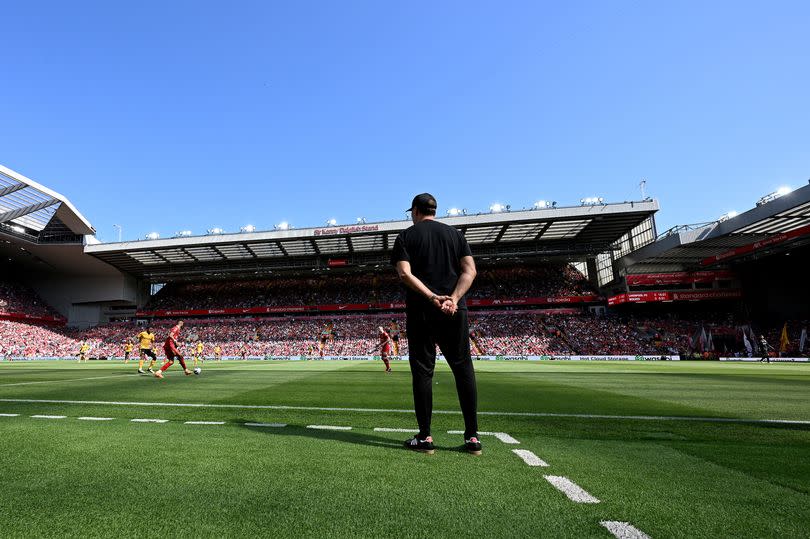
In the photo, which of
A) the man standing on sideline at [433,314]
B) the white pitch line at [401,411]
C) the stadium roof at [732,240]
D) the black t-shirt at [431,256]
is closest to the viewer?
the man standing on sideline at [433,314]

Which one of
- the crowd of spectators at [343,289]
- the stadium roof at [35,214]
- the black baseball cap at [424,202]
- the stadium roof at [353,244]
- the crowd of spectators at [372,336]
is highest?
Result: the stadium roof at [35,214]

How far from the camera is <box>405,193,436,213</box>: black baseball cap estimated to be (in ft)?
11.8

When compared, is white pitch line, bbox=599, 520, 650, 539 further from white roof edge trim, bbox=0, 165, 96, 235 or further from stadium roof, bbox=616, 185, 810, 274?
white roof edge trim, bbox=0, 165, 96, 235

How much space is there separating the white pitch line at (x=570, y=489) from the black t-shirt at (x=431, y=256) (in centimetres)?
144

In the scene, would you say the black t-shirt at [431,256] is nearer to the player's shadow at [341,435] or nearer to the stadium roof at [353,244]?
the player's shadow at [341,435]

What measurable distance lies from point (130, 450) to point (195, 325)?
55.1 m

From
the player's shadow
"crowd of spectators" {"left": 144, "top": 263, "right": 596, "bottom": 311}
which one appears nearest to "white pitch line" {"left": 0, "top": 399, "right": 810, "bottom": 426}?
the player's shadow

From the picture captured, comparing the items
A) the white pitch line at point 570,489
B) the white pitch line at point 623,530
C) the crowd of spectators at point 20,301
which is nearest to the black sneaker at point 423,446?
the white pitch line at point 570,489

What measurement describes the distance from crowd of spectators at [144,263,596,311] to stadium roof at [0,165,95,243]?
14.5 metres

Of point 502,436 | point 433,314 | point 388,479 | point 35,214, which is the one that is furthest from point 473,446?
point 35,214

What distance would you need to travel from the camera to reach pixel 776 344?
35188mm

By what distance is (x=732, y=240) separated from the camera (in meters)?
36.2

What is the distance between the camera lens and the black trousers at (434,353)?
322cm

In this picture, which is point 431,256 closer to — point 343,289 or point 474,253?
Answer: point 474,253
